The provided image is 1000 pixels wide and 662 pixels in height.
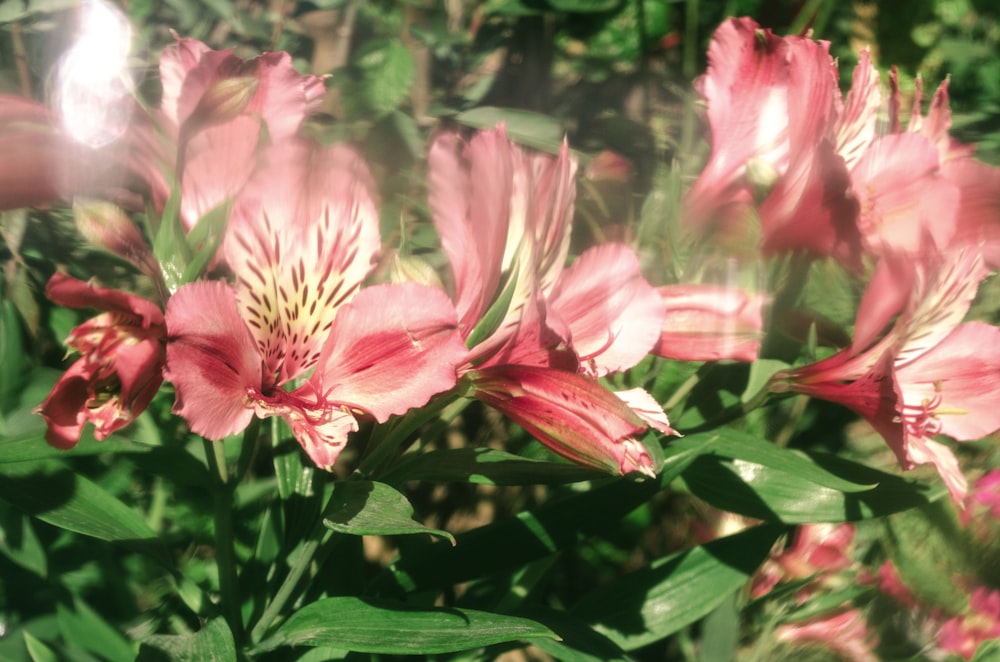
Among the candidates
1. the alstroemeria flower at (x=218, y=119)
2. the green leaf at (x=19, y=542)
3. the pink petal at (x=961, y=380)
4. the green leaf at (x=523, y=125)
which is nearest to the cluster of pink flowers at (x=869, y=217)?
the pink petal at (x=961, y=380)

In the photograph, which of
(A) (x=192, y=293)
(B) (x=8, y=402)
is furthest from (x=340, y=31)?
(A) (x=192, y=293)

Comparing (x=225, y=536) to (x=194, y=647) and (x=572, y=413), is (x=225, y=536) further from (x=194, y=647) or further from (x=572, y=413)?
(x=572, y=413)

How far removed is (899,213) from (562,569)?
564mm

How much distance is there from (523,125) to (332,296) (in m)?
0.26

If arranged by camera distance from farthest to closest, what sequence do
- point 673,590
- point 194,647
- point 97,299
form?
point 673,590 → point 194,647 → point 97,299

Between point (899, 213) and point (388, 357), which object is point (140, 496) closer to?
point (388, 357)

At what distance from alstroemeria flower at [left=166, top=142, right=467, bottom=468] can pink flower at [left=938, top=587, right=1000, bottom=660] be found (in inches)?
13.4

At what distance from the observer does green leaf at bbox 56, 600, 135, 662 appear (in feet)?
1.86

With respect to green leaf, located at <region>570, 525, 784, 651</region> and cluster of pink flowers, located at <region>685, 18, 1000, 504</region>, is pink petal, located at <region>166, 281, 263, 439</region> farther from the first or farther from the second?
green leaf, located at <region>570, 525, 784, 651</region>

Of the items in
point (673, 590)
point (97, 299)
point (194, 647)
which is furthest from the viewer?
point (673, 590)

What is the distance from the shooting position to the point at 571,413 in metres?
0.35

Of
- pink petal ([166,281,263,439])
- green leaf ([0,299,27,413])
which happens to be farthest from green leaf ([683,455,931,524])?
green leaf ([0,299,27,413])

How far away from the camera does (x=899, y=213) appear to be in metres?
0.45

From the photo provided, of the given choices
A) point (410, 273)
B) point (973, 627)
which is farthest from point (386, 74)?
point (973, 627)
